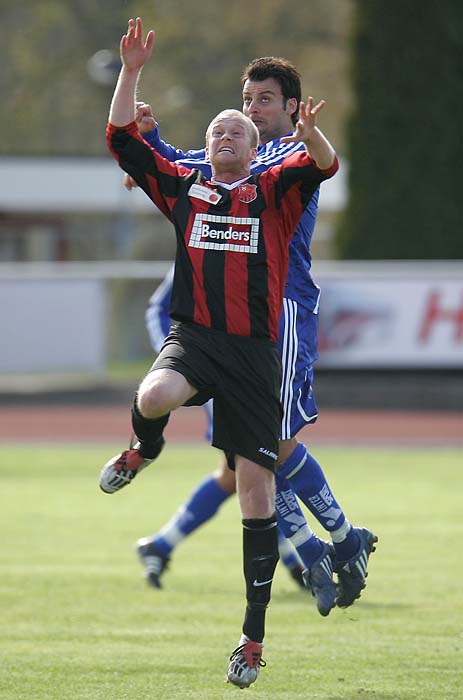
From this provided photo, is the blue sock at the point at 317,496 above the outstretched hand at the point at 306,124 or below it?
below

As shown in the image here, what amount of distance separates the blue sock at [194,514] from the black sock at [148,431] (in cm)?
270

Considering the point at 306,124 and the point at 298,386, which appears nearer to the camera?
the point at 306,124

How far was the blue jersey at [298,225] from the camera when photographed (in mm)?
6109

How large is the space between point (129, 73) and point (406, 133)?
58.2 feet

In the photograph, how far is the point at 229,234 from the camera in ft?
18.3

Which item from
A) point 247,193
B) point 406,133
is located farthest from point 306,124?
point 406,133

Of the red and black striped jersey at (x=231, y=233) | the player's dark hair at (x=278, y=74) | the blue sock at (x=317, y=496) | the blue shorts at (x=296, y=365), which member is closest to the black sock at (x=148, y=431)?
the red and black striped jersey at (x=231, y=233)

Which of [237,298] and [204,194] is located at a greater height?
[204,194]

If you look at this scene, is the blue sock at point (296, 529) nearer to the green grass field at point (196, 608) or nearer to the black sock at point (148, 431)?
the green grass field at point (196, 608)

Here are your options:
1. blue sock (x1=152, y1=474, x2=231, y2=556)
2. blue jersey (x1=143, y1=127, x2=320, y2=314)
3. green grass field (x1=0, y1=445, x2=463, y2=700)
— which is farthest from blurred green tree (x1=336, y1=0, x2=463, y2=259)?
blue jersey (x1=143, y1=127, x2=320, y2=314)

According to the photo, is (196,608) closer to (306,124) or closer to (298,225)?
(298,225)

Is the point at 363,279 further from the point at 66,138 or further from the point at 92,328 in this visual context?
the point at 66,138

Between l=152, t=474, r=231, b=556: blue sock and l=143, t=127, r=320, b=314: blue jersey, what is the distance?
7.31 ft

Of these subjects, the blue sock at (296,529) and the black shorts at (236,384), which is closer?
the black shorts at (236,384)
